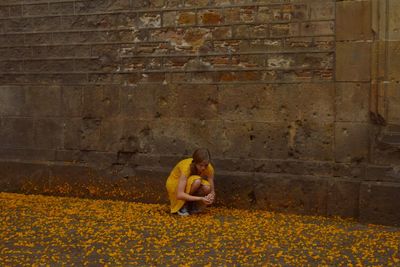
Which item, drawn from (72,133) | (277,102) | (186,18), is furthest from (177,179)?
(186,18)

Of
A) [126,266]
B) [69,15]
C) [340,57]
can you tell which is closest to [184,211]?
[126,266]

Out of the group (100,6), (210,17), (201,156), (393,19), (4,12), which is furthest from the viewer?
(4,12)

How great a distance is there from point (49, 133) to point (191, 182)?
242cm

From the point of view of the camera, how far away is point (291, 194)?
21.8 feet

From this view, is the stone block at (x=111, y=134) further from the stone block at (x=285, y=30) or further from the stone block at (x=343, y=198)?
the stone block at (x=343, y=198)

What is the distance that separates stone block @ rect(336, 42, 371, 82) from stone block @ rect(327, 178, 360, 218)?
1178 mm

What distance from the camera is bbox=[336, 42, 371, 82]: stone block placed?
6262 millimetres

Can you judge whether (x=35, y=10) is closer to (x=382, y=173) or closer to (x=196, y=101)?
(x=196, y=101)

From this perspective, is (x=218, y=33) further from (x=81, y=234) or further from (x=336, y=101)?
(x=81, y=234)

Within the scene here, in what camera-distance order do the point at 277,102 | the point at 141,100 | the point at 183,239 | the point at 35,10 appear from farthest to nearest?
the point at 35,10 < the point at 141,100 < the point at 277,102 < the point at 183,239

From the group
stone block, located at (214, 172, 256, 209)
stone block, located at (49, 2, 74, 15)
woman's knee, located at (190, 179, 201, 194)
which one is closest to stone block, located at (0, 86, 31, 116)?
stone block, located at (49, 2, 74, 15)

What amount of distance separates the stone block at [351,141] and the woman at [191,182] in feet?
4.90

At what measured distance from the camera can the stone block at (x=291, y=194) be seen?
6523 millimetres

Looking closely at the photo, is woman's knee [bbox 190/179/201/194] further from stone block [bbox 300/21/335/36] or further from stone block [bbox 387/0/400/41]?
stone block [bbox 387/0/400/41]
